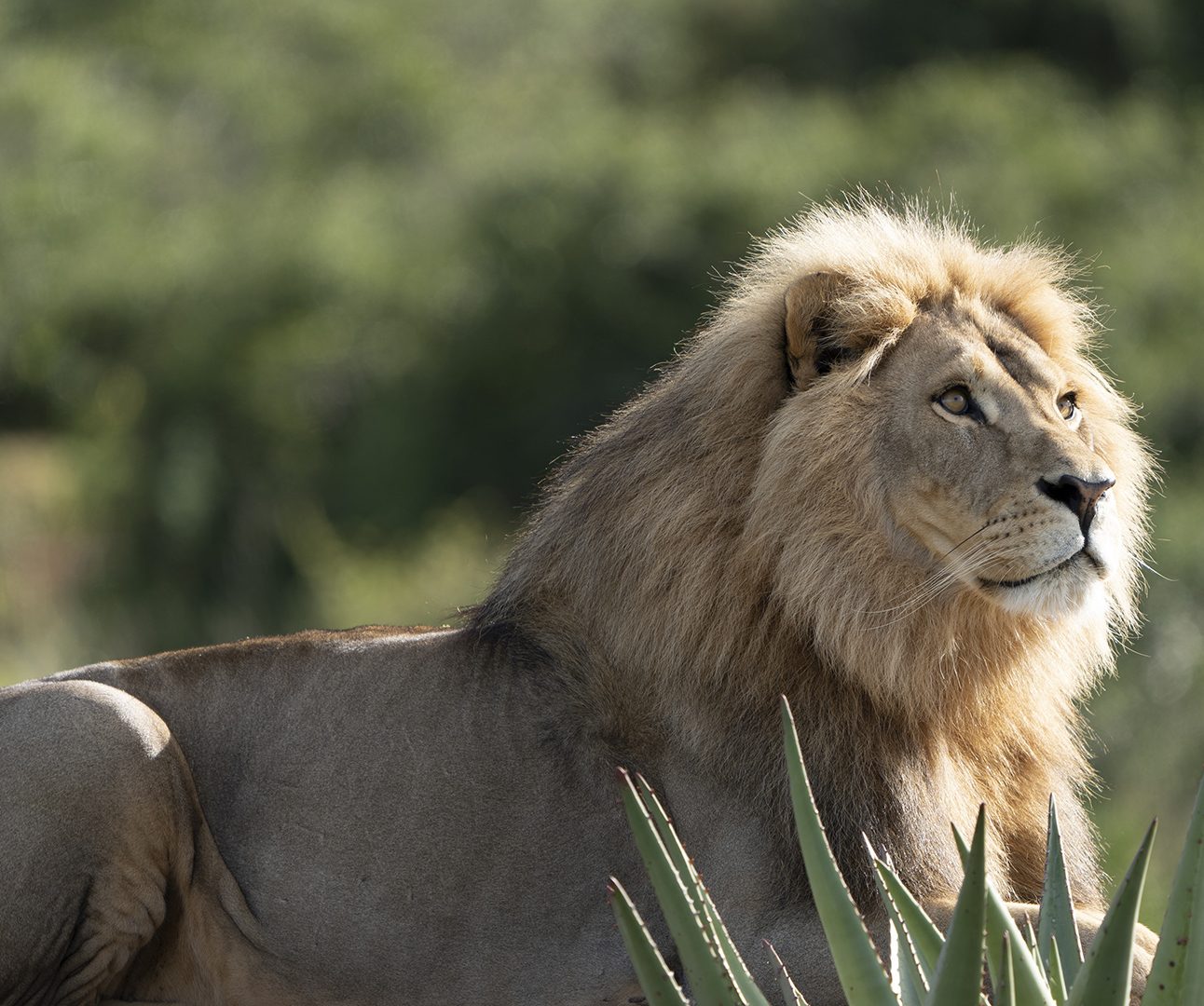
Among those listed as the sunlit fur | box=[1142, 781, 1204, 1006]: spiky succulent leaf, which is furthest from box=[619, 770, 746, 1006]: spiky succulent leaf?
the sunlit fur

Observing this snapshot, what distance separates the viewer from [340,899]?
444 centimetres

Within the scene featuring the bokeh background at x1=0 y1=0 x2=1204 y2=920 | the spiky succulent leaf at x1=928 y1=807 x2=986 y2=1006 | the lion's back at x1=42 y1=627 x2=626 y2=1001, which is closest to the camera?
the spiky succulent leaf at x1=928 y1=807 x2=986 y2=1006

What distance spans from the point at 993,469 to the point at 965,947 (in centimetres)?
172

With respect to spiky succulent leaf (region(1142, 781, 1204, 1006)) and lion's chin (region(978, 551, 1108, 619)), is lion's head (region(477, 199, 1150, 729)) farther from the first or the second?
spiky succulent leaf (region(1142, 781, 1204, 1006))

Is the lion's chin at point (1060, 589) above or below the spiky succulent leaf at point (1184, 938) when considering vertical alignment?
above

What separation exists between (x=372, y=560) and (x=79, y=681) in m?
17.0

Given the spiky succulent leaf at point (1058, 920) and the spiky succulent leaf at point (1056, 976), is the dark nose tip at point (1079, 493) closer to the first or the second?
the spiky succulent leaf at point (1058, 920)

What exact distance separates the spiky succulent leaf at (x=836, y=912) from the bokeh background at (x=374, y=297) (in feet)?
38.0

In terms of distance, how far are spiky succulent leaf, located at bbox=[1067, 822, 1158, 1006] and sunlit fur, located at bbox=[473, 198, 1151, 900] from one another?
132cm

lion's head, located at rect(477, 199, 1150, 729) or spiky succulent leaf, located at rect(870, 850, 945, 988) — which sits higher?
lion's head, located at rect(477, 199, 1150, 729)

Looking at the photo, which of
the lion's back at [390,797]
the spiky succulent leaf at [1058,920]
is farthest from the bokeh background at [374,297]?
the spiky succulent leaf at [1058,920]

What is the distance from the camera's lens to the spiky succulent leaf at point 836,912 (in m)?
3.22

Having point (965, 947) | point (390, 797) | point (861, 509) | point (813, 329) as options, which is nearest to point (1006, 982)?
point (965, 947)

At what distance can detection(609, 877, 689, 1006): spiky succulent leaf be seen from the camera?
2.92m
